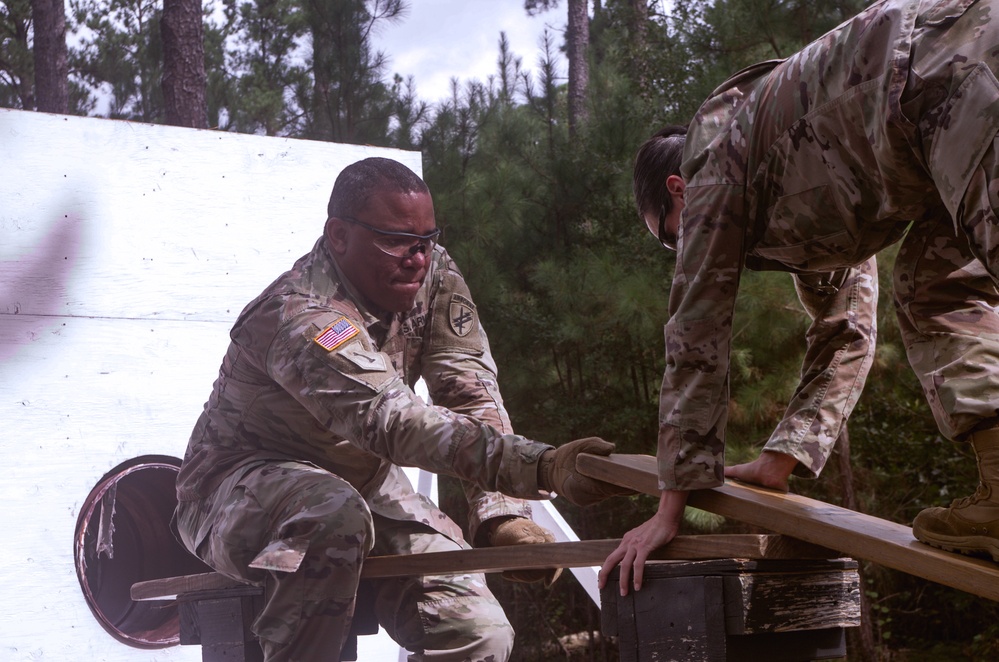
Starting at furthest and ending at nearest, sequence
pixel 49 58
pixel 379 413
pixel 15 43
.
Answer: pixel 15 43 < pixel 49 58 < pixel 379 413

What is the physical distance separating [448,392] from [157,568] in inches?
77.9

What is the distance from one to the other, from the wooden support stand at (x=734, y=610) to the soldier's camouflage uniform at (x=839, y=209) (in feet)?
0.60

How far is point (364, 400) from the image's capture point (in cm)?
250

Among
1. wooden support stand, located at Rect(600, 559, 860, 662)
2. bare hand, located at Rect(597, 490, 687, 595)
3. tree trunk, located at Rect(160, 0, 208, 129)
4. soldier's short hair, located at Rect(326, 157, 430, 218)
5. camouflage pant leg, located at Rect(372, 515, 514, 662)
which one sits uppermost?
tree trunk, located at Rect(160, 0, 208, 129)

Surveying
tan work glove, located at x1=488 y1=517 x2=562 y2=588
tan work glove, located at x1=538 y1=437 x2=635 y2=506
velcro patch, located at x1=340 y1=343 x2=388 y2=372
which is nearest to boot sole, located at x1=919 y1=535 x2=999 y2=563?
tan work glove, located at x1=538 y1=437 x2=635 y2=506

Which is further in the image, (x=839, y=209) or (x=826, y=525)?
(x=839, y=209)

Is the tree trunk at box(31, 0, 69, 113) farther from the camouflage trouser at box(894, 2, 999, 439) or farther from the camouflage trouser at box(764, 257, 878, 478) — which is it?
the camouflage trouser at box(894, 2, 999, 439)

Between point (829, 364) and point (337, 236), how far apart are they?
4.63ft

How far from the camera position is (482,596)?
9.71 ft

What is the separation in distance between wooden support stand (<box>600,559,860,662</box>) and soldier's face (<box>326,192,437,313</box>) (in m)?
1.23

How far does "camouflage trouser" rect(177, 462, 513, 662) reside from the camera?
2.56m

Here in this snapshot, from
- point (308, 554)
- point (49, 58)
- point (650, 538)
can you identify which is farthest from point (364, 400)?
point (49, 58)

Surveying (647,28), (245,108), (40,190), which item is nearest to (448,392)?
(40,190)

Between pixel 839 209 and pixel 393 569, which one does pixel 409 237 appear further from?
pixel 839 209
